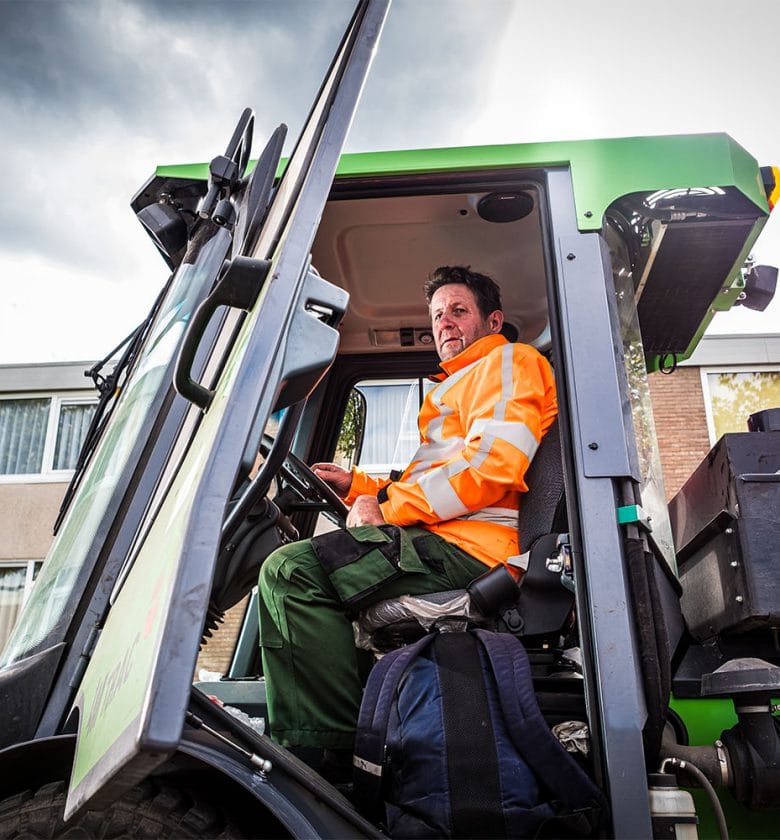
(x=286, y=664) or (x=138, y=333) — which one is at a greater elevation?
(x=138, y=333)

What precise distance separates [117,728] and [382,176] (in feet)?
5.39

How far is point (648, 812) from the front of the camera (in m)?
1.67

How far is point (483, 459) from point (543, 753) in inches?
31.8

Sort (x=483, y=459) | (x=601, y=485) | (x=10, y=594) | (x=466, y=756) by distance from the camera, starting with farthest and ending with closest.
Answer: (x=10, y=594) → (x=483, y=459) → (x=601, y=485) → (x=466, y=756)

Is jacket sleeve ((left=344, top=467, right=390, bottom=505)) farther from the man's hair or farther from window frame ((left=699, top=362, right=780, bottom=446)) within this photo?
window frame ((left=699, top=362, right=780, bottom=446))

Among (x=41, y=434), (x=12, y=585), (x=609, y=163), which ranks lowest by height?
(x=609, y=163)

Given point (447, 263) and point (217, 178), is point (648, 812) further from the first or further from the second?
point (447, 263)

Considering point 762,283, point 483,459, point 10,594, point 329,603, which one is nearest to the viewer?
point 329,603

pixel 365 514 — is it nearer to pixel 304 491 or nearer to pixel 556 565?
pixel 556 565

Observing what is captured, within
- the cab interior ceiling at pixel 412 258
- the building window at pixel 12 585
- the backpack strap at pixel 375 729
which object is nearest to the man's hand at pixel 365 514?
the backpack strap at pixel 375 729

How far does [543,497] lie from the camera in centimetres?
236

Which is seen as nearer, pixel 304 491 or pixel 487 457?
pixel 487 457

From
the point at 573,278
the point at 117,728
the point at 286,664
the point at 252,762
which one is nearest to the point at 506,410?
the point at 573,278

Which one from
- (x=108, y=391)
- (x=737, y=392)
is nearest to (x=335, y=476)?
(x=108, y=391)
